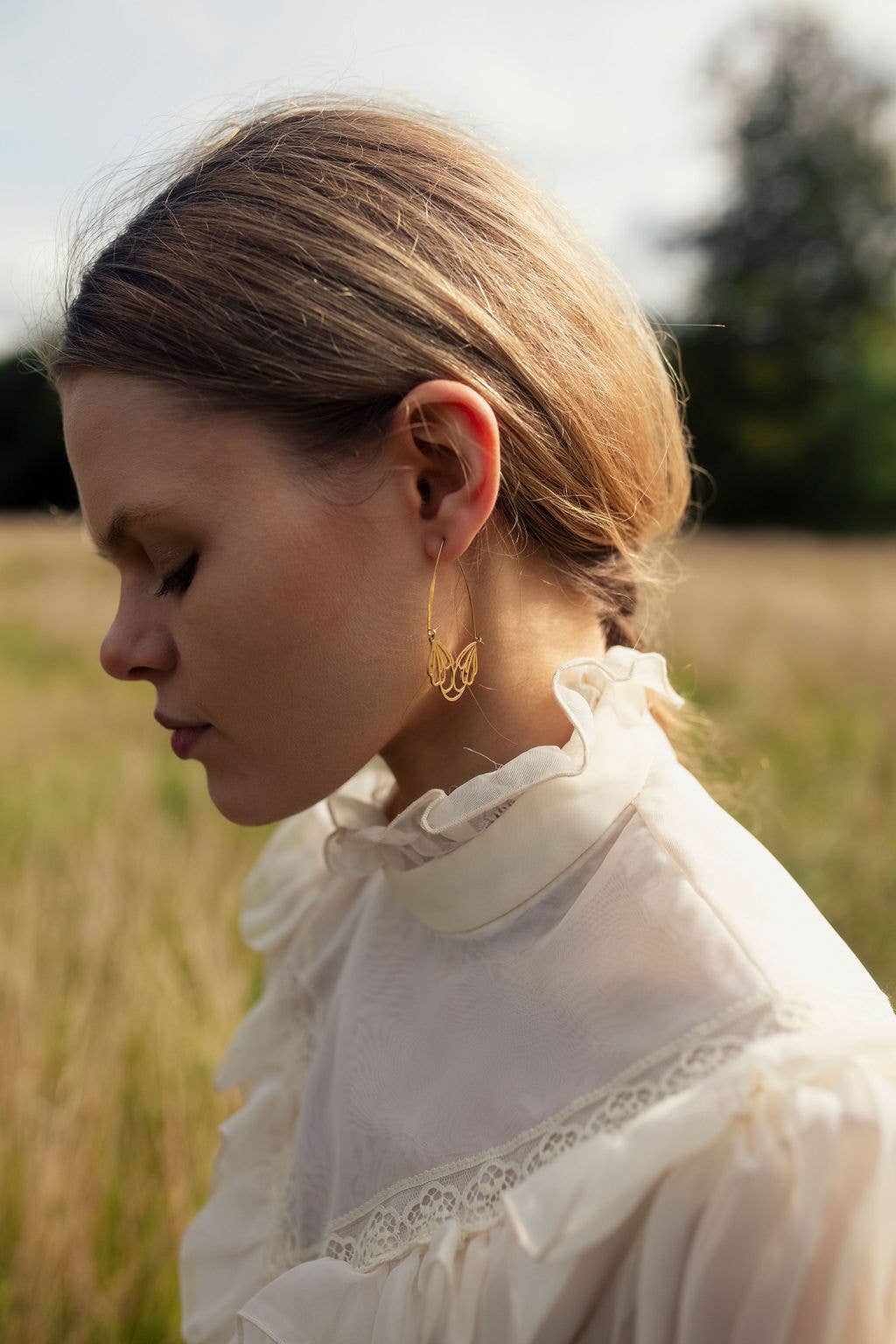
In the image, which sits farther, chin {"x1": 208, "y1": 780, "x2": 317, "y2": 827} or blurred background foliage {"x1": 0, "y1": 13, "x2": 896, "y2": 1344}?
blurred background foliage {"x1": 0, "y1": 13, "x2": 896, "y2": 1344}

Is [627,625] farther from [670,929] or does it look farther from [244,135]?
[244,135]

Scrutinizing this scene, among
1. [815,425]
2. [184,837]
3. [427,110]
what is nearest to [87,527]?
[427,110]

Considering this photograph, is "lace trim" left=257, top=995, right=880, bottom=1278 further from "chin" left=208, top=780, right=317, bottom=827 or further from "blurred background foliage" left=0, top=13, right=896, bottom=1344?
"blurred background foliage" left=0, top=13, right=896, bottom=1344

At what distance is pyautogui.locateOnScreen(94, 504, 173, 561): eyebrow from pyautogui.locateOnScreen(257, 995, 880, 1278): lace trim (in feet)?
2.44

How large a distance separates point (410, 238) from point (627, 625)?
0.61 metres

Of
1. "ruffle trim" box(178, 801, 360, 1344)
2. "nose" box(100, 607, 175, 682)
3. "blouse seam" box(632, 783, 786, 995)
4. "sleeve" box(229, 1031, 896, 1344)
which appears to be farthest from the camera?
"ruffle trim" box(178, 801, 360, 1344)

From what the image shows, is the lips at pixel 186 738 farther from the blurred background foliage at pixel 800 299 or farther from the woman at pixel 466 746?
the blurred background foliage at pixel 800 299

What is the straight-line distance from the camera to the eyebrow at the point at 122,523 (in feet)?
3.87

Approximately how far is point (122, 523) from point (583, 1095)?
771mm

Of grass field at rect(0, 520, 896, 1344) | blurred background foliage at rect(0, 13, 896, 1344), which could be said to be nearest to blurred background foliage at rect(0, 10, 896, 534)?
blurred background foliage at rect(0, 13, 896, 1344)

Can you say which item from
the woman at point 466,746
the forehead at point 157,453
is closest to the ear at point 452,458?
the woman at point 466,746

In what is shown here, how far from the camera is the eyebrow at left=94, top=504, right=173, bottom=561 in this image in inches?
46.4

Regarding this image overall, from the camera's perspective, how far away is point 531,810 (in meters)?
1.18

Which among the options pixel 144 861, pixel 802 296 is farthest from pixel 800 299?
pixel 144 861
